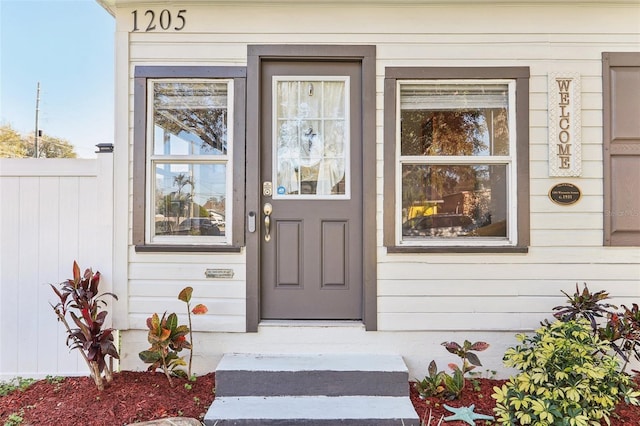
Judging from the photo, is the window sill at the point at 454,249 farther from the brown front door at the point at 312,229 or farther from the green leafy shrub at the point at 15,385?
the green leafy shrub at the point at 15,385

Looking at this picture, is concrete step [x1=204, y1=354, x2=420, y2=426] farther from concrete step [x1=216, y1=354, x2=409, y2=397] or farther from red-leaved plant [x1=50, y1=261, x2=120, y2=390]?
red-leaved plant [x1=50, y1=261, x2=120, y2=390]

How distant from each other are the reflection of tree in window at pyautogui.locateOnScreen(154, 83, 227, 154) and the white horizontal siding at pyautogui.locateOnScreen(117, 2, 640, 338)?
21 centimetres

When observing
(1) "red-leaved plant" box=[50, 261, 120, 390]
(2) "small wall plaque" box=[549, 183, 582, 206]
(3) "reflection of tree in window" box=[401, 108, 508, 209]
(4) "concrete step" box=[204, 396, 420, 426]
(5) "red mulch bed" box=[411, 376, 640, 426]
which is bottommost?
(5) "red mulch bed" box=[411, 376, 640, 426]

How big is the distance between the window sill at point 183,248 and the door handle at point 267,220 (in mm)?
220

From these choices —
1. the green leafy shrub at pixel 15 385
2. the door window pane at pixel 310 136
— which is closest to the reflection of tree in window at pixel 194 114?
the door window pane at pixel 310 136

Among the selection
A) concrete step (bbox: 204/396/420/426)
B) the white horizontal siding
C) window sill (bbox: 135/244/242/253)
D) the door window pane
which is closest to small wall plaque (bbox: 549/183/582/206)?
the white horizontal siding

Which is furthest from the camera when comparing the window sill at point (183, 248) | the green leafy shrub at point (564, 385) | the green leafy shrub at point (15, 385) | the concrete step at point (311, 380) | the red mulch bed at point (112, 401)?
the window sill at point (183, 248)

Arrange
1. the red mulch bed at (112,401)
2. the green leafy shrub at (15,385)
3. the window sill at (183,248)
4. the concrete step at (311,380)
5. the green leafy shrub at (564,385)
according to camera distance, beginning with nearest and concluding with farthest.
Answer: the green leafy shrub at (564,385), the red mulch bed at (112,401), the concrete step at (311,380), the green leafy shrub at (15,385), the window sill at (183,248)

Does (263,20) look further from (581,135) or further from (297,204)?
(581,135)

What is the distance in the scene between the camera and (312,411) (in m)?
2.05

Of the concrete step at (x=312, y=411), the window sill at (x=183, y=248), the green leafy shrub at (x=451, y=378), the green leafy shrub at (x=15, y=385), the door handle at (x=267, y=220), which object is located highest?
the door handle at (x=267, y=220)

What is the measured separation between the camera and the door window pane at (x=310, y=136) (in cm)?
267

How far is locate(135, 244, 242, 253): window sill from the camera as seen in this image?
255cm

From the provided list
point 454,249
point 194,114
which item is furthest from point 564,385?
point 194,114
